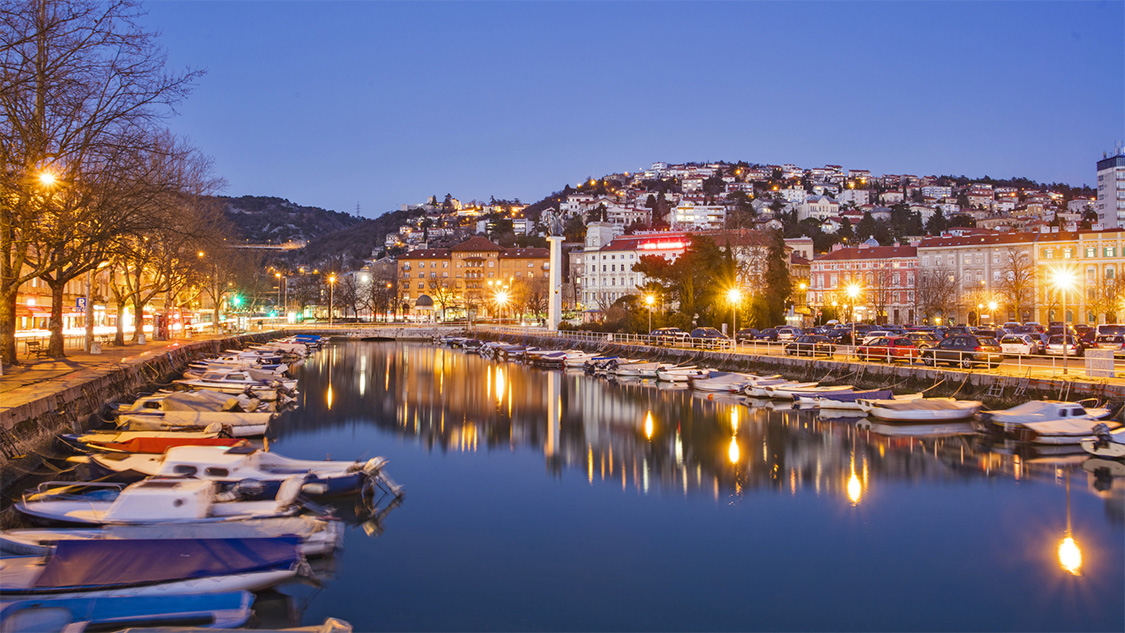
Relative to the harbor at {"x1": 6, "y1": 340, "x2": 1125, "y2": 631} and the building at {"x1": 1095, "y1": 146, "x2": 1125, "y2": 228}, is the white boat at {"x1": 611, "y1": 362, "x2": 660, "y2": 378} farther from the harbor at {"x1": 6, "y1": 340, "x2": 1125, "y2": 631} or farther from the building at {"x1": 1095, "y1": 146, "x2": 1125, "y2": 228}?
the building at {"x1": 1095, "y1": 146, "x2": 1125, "y2": 228}

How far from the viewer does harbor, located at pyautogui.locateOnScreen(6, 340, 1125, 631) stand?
11250 millimetres

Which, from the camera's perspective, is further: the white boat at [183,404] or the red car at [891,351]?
the red car at [891,351]

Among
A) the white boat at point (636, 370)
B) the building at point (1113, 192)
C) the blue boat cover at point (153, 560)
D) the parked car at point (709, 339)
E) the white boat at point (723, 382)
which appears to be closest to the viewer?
the blue boat cover at point (153, 560)

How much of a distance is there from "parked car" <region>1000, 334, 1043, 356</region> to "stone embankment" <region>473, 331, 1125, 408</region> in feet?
22.7

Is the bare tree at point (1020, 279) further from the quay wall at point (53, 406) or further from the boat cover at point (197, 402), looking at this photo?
the quay wall at point (53, 406)

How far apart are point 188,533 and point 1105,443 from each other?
22138mm

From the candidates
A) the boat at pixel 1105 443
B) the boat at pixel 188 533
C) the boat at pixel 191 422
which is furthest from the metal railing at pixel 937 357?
the boat at pixel 191 422

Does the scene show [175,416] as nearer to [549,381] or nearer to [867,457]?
[867,457]

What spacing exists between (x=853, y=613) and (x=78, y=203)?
24722 millimetres

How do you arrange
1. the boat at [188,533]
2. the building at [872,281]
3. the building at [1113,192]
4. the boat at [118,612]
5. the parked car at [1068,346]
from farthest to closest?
the building at [1113,192] < the building at [872,281] < the parked car at [1068,346] < the boat at [188,533] < the boat at [118,612]

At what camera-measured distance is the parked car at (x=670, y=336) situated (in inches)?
2047

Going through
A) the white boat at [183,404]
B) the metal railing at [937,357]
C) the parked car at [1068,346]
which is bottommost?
the white boat at [183,404]

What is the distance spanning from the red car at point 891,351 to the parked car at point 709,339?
1143 centimetres

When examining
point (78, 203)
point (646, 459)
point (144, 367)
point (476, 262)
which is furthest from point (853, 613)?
point (476, 262)
